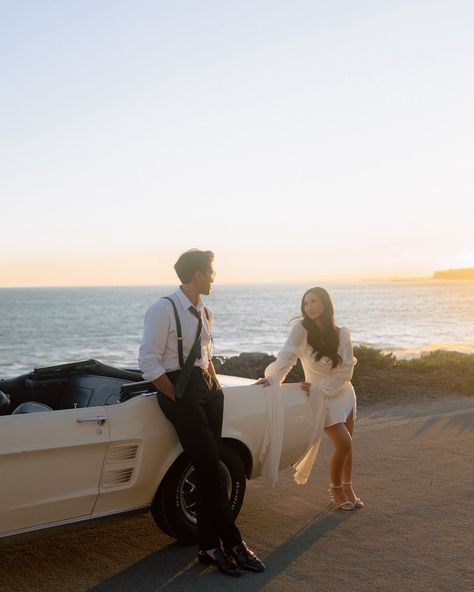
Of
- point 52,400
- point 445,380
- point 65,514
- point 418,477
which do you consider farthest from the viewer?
point 445,380

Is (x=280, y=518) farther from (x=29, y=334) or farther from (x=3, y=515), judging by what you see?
(x=29, y=334)

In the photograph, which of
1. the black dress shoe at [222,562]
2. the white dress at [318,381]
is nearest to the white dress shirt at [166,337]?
the white dress at [318,381]

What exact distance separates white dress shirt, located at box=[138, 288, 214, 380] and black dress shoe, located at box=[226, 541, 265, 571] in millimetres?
1233

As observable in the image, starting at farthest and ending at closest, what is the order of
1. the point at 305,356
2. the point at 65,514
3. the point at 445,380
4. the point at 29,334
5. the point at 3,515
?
1. the point at 29,334
2. the point at 445,380
3. the point at 305,356
4. the point at 65,514
5. the point at 3,515

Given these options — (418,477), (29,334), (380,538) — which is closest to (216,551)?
(380,538)

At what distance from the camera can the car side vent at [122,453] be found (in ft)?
16.3

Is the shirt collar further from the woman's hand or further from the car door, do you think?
the woman's hand

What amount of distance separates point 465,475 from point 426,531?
1.85m

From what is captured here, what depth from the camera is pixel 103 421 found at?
4.91 m

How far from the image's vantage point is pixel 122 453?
5016 millimetres

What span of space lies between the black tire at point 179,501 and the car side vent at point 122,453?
14.7 inches

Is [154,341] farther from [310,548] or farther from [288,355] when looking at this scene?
[310,548]

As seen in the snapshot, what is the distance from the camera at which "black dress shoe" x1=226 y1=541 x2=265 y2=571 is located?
5020 millimetres

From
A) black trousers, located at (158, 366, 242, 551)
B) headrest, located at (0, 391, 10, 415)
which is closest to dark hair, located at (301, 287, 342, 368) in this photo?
black trousers, located at (158, 366, 242, 551)
